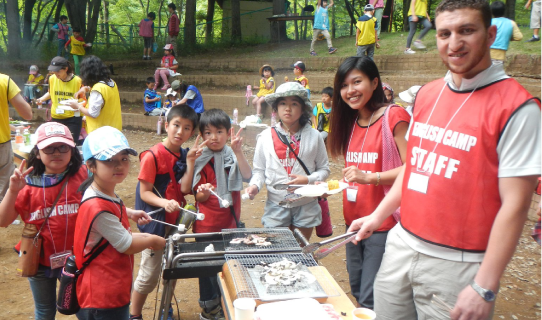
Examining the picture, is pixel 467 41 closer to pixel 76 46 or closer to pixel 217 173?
pixel 217 173

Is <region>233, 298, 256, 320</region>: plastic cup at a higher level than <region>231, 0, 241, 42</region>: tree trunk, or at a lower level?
lower

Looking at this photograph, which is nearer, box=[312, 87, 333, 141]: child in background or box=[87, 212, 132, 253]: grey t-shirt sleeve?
box=[87, 212, 132, 253]: grey t-shirt sleeve

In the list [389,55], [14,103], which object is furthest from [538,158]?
[389,55]

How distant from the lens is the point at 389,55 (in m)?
12.2

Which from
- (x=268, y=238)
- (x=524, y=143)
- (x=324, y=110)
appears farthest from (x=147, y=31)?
(x=524, y=143)

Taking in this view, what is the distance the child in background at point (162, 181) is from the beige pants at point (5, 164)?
2234mm

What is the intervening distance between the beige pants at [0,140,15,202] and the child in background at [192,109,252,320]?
2597 millimetres

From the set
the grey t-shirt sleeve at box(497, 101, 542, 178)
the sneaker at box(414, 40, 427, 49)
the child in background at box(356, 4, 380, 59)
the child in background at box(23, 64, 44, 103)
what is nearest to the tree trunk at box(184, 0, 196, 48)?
the child in background at box(23, 64, 44, 103)

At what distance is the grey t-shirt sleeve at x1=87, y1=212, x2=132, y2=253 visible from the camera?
2.29m

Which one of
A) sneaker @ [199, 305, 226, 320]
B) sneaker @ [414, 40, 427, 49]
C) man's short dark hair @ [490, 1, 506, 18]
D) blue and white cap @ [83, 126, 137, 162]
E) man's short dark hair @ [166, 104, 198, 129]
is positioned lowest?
sneaker @ [199, 305, 226, 320]

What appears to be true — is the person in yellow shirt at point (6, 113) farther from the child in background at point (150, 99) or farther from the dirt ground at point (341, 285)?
the child in background at point (150, 99)

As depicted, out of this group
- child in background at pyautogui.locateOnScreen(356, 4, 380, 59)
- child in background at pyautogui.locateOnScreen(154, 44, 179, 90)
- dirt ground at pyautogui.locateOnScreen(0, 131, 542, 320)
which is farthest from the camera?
child in background at pyautogui.locateOnScreen(154, 44, 179, 90)

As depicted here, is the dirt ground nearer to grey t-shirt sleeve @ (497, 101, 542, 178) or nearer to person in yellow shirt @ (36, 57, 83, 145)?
person in yellow shirt @ (36, 57, 83, 145)

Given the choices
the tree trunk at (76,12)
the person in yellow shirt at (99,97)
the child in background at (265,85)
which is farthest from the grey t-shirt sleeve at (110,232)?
the tree trunk at (76,12)
